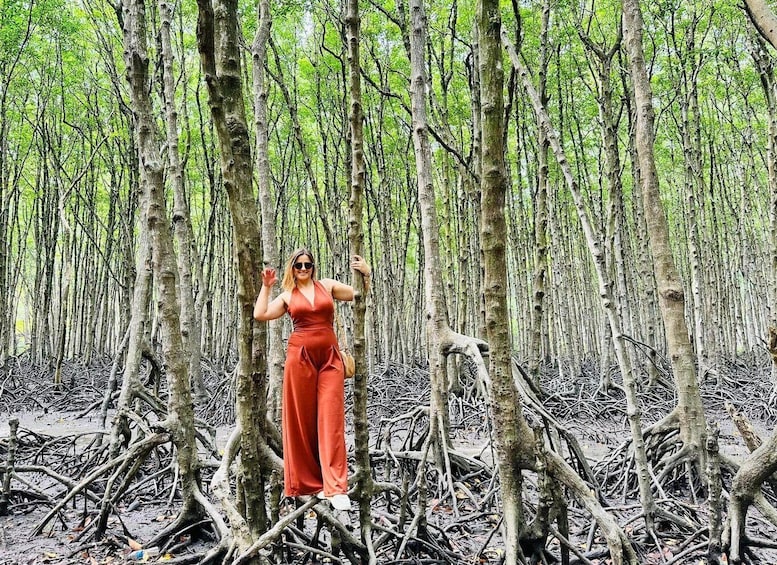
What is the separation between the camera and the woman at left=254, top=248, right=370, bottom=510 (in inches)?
114

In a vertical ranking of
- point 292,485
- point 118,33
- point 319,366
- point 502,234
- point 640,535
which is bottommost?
point 640,535

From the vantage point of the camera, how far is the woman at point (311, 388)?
9.50 feet

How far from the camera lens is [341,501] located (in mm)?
2826

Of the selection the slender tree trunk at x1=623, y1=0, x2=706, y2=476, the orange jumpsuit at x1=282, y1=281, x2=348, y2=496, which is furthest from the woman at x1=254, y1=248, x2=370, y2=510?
the slender tree trunk at x1=623, y1=0, x2=706, y2=476

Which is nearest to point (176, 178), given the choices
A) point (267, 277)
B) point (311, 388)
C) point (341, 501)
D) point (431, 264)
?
point (431, 264)

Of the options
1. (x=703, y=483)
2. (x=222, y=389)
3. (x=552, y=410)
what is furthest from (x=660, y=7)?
(x=222, y=389)

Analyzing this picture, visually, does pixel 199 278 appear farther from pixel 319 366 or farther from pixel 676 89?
pixel 676 89

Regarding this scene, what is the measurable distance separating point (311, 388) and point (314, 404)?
3.6 inches

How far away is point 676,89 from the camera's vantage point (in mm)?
10367

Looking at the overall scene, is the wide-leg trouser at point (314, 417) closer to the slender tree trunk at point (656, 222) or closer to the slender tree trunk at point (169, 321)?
the slender tree trunk at point (169, 321)

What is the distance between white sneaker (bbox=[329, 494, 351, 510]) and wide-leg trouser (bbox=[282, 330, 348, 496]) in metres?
0.03

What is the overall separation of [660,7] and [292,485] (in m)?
9.55

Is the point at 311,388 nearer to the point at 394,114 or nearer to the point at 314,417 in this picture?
the point at 314,417

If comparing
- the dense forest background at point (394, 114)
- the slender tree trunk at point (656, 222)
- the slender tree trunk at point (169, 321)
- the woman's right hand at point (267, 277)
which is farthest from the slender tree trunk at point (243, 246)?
the dense forest background at point (394, 114)
